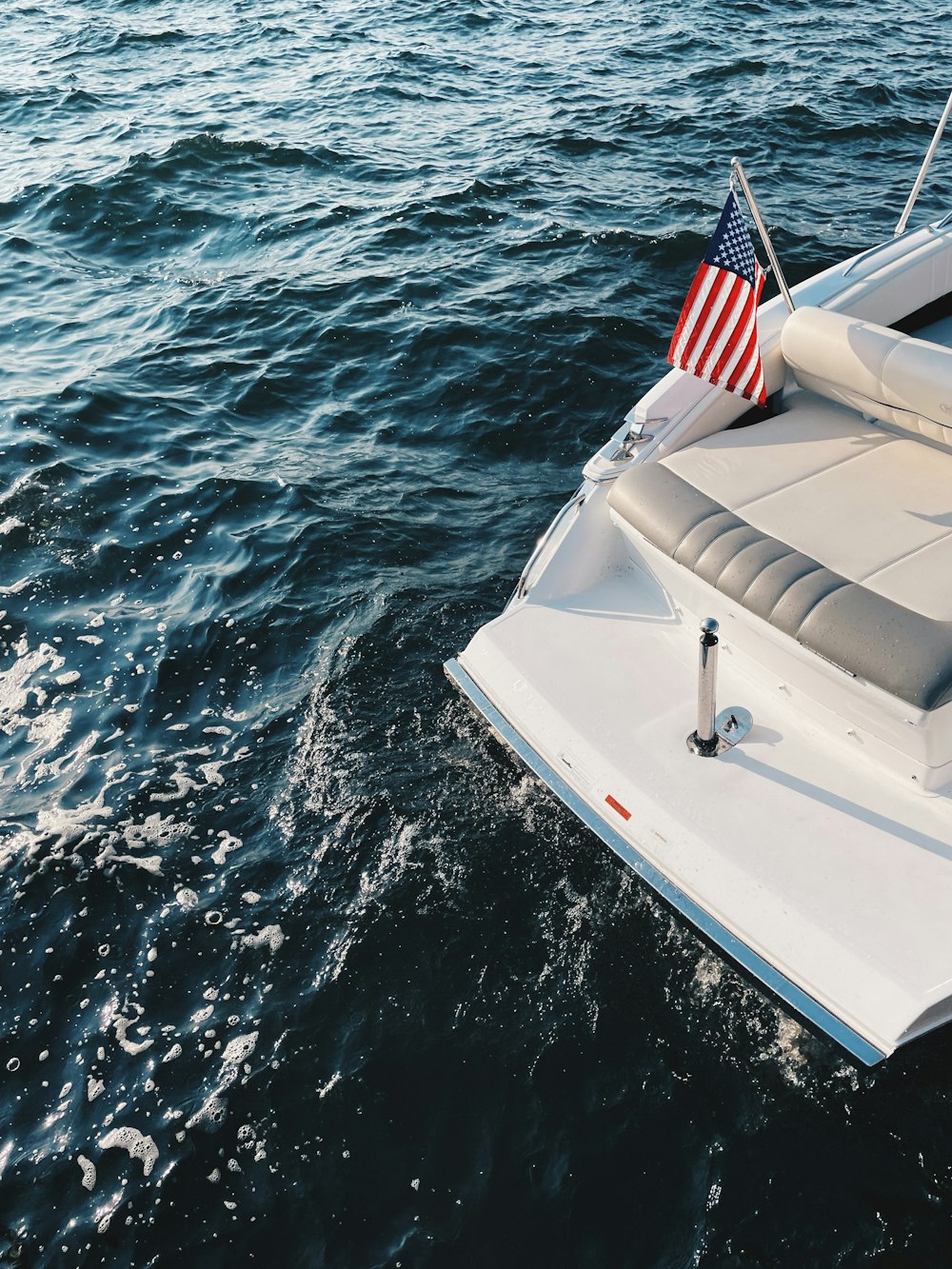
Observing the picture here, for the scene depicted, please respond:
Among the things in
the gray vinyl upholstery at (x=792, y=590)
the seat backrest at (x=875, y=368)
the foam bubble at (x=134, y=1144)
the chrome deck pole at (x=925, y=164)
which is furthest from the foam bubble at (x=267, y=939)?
the chrome deck pole at (x=925, y=164)

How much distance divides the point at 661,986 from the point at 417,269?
7.87m

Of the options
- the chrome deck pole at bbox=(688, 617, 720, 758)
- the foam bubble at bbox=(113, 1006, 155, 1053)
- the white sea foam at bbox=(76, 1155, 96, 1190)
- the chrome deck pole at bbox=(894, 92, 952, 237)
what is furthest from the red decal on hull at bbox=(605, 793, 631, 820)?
the chrome deck pole at bbox=(894, 92, 952, 237)

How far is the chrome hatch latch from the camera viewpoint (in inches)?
167

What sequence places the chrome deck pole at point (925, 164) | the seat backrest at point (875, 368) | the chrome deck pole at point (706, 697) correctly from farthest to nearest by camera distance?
1. the chrome deck pole at point (925, 164)
2. the seat backrest at point (875, 368)
3. the chrome deck pole at point (706, 697)

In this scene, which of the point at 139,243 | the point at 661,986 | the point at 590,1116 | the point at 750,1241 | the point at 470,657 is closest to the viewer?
the point at 750,1241

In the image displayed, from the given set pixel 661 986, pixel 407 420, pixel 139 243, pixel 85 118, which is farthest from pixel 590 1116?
pixel 85 118

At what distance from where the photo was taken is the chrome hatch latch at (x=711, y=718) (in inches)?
167

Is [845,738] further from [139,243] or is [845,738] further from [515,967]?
[139,243]

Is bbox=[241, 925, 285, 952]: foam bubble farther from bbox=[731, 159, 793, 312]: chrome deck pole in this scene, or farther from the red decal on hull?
bbox=[731, 159, 793, 312]: chrome deck pole

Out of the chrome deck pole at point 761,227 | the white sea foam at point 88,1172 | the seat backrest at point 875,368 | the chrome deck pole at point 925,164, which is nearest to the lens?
the white sea foam at point 88,1172

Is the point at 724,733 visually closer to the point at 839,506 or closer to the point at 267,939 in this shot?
the point at 839,506

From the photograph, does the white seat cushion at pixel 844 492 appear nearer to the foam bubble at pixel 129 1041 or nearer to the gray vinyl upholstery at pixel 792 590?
the gray vinyl upholstery at pixel 792 590

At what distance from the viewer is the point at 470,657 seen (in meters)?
5.10

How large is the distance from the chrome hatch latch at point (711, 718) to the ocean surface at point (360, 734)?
2.33 ft
